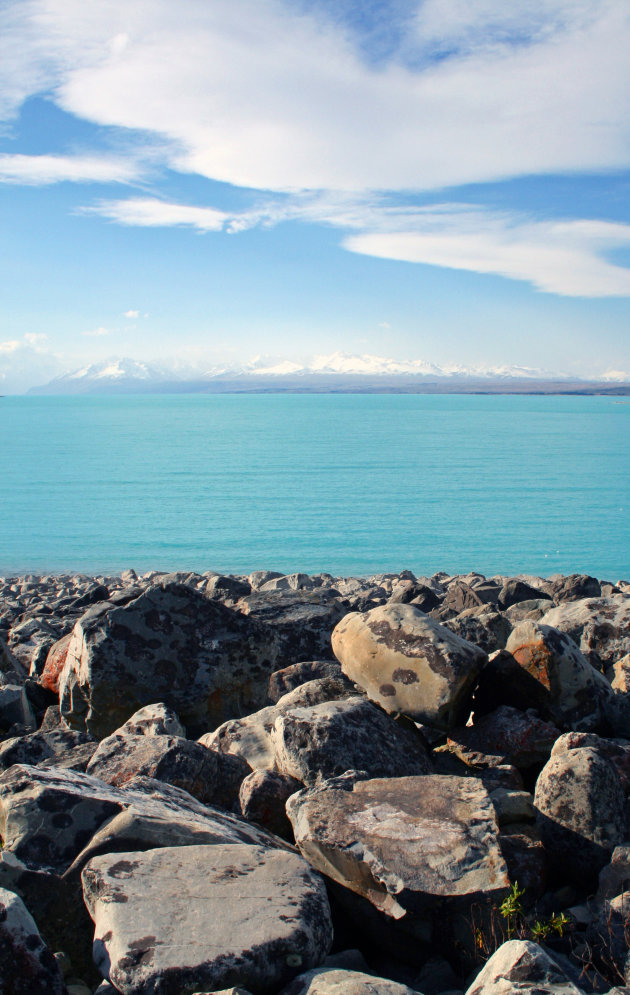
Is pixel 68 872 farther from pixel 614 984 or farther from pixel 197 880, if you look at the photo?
pixel 614 984

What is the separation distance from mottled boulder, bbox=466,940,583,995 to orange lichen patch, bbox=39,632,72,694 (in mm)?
6131

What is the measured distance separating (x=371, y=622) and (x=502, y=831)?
2235 millimetres

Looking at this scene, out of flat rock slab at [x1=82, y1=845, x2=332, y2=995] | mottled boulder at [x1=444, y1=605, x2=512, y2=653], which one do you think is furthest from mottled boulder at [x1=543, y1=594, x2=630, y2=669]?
flat rock slab at [x1=82, y1=845, x2=332, y2=995]

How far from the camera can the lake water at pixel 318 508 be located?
29.6 metres

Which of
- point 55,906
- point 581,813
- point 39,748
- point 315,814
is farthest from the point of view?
point 39,748

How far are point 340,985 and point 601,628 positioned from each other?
5.71 metres

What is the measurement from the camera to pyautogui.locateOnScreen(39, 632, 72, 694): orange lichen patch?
322 inches

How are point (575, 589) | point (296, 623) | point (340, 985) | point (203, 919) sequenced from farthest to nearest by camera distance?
point (575, 589) < point (296, 623) < point (203, 919) < point (340, 985)

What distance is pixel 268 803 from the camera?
4.92 metres

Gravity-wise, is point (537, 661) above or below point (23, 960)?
above

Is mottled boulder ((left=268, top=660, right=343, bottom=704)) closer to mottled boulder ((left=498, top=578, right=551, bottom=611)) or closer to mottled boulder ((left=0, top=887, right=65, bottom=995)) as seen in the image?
mottled boulder ((left=0, top=887, right=65, bottom=995))

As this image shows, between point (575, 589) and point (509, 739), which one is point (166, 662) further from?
point (575, 589)

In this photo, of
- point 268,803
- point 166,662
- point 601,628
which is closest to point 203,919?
point 268,803

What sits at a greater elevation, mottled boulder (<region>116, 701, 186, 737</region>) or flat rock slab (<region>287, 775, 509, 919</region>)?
flat rock slab (<region>287, 775, 509, 919</region>)
